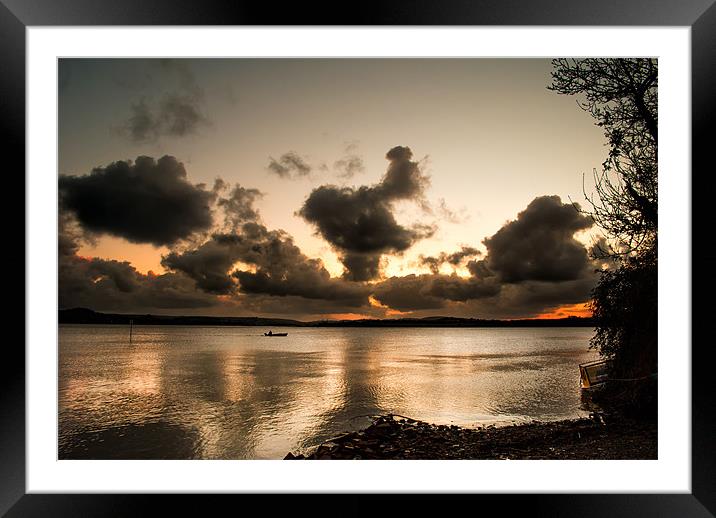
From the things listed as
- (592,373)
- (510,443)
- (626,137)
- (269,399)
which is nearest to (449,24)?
(626,137)

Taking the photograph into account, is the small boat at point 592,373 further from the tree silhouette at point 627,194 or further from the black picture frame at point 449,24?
the black picture frame at point 449,24

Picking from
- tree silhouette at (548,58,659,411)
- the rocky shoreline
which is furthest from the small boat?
tree silhouette at (548,58,659,411)

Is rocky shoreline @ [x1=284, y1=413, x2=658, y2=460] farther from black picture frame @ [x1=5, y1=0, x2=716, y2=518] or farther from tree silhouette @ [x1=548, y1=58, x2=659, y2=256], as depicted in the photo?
black picture frame @ [x1=5, y1=0, x2=716, y2=518]

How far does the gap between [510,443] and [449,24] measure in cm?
430

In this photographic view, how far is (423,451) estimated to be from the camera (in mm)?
4684

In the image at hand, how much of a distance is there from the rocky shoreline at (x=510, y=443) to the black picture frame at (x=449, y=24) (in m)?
2.65

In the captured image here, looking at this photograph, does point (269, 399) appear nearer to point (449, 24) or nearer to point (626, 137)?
point (626, 137)

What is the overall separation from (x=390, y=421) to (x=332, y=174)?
28.3 ft

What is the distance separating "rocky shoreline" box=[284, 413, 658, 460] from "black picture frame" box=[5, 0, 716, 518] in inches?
104

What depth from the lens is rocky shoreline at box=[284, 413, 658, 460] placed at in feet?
14.4

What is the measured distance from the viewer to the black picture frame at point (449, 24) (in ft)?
5.81

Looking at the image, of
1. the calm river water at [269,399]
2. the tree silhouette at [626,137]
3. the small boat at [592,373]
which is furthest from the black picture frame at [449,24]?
the small boat at [592,373]

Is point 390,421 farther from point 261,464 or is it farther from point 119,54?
point 119,54

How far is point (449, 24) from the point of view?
1782 mm
